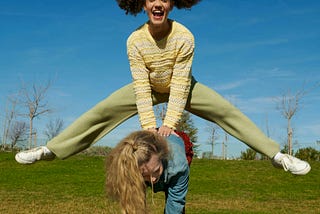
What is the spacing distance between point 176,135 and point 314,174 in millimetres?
13351

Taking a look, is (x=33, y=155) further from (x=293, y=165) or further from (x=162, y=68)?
(x=293, y=165)

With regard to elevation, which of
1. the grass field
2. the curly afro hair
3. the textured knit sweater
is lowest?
the grass field

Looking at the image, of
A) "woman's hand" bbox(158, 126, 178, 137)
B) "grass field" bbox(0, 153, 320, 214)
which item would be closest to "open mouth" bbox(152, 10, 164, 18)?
"woman's hand" bbox(158, 126, 178, 137)

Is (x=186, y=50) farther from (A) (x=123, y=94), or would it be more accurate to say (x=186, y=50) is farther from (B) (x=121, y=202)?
(B) (x=121, y=202)

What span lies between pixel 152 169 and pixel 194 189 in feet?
32.2

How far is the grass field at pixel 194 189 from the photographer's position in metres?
9.35

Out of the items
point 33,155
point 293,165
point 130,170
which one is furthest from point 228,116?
point 33,155

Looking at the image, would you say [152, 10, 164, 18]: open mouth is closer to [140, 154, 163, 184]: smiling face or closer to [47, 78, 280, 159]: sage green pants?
[47, 78, 280, 159]: sage green pants

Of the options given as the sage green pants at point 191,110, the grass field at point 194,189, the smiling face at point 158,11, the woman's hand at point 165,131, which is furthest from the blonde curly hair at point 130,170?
the grass field at point 194,189

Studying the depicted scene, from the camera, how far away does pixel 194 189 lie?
12.8 meters

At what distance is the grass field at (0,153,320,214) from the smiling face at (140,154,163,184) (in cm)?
415

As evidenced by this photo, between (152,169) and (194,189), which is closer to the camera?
(152,169)

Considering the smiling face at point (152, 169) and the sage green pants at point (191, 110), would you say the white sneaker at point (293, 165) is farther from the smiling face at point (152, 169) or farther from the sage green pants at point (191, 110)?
the smiling face at point (152, 169)

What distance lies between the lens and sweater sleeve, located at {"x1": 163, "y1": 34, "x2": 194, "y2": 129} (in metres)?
3.96
